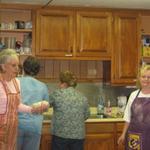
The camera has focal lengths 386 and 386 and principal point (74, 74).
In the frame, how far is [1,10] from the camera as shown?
4.70 m

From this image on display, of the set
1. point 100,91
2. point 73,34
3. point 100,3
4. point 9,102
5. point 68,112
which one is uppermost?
point 100,3

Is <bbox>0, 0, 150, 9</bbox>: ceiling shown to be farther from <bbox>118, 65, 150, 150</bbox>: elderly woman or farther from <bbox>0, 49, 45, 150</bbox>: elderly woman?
<bbox>0, 49, 45, 150</bbox>: elderly woman

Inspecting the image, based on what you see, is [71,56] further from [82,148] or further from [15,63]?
[15,63]

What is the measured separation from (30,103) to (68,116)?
523 millimetres

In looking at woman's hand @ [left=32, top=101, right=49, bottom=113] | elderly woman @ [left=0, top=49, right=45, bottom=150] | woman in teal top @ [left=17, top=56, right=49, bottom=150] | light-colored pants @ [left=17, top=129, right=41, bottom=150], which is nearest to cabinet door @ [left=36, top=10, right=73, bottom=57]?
woman in teal top @ [left=17, top=56, right=49, bottom=150]

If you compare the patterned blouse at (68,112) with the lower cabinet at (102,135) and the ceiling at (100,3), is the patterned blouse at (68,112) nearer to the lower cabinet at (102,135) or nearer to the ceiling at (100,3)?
the lower cabinet at (102,135)

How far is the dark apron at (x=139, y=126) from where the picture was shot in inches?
131

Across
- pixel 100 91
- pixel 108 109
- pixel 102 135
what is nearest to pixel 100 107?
pixel 108 109

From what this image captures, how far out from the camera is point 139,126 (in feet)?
11.0

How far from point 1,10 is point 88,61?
1287 millimetres

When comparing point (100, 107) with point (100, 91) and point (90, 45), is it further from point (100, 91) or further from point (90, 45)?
point (90, 45)

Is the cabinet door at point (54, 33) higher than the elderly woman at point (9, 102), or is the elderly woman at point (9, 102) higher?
the cabinet door at point (54, 33)

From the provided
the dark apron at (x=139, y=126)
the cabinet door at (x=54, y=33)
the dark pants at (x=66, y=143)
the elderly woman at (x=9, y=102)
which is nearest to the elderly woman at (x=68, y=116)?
the dark pants at (x=66, y=143)

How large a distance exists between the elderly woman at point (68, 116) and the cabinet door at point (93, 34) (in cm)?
75
